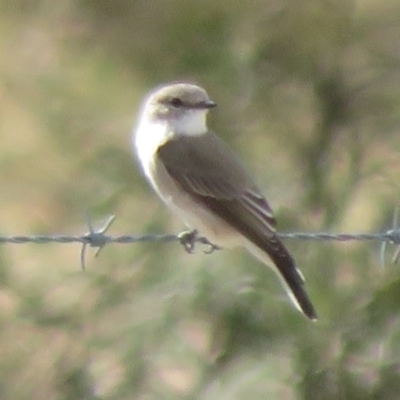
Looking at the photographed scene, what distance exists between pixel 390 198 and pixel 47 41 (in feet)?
13.9

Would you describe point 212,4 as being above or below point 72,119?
above

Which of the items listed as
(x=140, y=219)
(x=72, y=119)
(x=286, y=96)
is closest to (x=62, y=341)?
(x=140, y=219)

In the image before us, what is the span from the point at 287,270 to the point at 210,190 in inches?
22.3

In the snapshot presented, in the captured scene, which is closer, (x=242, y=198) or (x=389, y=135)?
(x=242, y=198)

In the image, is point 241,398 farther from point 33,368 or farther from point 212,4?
point 212,4

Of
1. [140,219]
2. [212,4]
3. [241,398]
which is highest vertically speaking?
[212,4]

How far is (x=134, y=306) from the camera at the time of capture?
803cm

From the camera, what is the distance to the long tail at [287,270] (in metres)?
5.35

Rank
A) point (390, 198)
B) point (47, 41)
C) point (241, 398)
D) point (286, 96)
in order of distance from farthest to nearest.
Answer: point (47, 41) → point (286, 96) → point (390, 198) → point (241, 398)

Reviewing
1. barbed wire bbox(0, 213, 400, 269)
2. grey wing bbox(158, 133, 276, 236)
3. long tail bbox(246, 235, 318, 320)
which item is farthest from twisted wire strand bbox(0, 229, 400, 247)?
grey wing bbox(158, 133, 276, 236)

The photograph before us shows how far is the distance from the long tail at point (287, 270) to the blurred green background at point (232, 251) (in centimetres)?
216

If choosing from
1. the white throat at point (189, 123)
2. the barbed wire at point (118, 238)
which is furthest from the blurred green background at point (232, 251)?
the barbed wire at point (118, 238)

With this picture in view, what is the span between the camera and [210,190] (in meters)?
5.71

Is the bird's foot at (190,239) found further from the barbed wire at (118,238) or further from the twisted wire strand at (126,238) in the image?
the twisted wire strand at (126,238)
